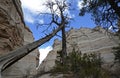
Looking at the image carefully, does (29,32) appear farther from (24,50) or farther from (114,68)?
(24,50)

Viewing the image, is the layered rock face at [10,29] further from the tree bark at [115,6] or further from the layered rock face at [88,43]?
the layered rock face at [88,43]

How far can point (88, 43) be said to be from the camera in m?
29.9

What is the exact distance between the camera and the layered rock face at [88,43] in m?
26.3

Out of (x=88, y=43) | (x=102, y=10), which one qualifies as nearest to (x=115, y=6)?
(x=102, y=10)

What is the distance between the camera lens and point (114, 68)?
19844mm

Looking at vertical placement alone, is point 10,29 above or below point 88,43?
below

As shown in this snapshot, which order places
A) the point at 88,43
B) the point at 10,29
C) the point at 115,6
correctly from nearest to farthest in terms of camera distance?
1. the point at 10,29
2. the point at 115,6
3. the point at 88,43

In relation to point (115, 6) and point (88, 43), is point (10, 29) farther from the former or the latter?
point (88, 43)

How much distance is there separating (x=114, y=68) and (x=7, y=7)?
335 inches

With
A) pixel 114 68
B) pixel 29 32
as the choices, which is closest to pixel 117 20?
pixel 114 68

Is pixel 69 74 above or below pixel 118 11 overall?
below

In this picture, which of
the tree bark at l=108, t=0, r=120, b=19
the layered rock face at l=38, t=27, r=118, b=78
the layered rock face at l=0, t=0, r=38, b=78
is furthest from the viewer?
the layered rock face at l=38, t=27, r=118, b=78

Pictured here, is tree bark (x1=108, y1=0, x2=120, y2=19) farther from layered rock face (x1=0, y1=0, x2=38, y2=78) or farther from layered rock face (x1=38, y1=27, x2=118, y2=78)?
layered rock face (x1=38, y1=27, x2=118, y2=78)

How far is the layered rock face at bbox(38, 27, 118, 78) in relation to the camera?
26300 mm
